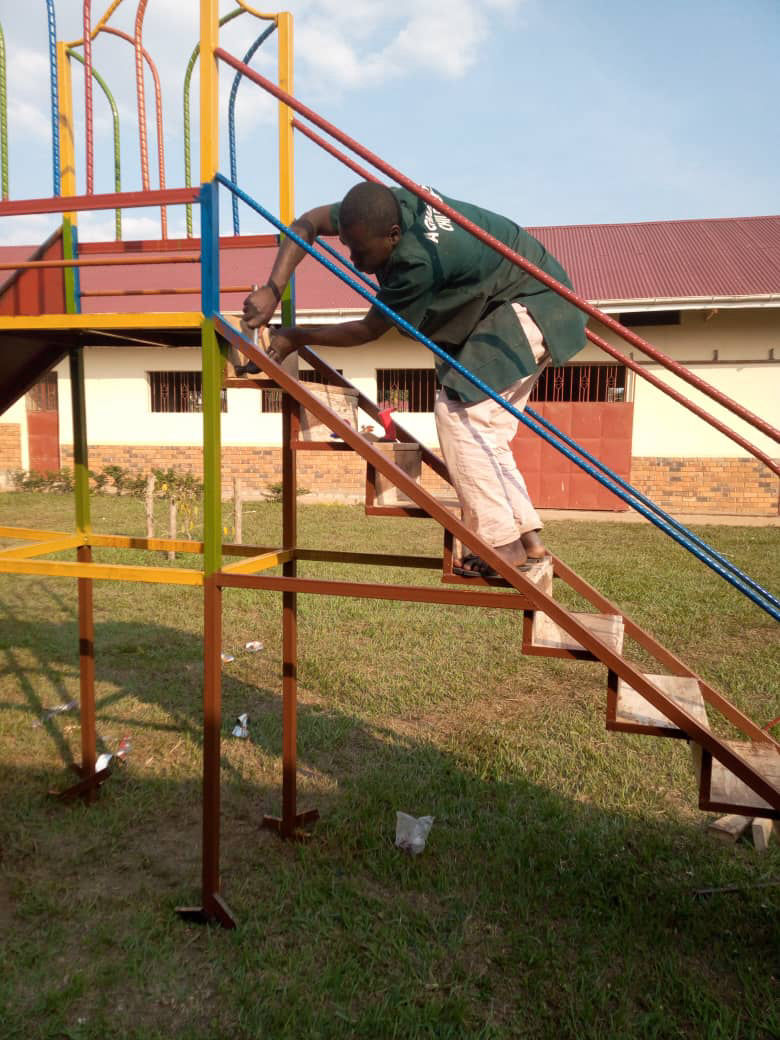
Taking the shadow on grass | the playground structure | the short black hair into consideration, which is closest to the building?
the playground structure

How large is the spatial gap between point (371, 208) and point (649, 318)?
12.1 metres

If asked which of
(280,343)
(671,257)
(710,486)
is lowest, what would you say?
(710,486)

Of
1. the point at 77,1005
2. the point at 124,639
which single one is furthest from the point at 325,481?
the point at 77,1005

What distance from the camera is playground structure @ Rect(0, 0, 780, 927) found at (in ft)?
7.79

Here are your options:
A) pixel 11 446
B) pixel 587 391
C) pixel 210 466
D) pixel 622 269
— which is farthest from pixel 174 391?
pixel 210 466

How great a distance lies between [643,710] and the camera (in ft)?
8.17

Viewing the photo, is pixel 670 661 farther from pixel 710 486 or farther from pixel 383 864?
pixel 710 486

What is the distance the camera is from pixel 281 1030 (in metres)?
2.20

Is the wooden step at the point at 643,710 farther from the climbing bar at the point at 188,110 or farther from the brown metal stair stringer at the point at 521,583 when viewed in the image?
the climbing bar at the point at 188,110

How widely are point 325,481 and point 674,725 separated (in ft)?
41.0

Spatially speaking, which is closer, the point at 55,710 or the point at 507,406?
the point at 507,406

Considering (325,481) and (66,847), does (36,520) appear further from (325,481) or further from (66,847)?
(66,847)

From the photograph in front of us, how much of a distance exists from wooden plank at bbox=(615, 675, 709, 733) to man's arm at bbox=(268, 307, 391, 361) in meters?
1.48

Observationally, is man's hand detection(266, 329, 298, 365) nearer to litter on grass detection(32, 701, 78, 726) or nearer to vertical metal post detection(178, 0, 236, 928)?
vertical metal post detection(178, 0, 236, 928)
